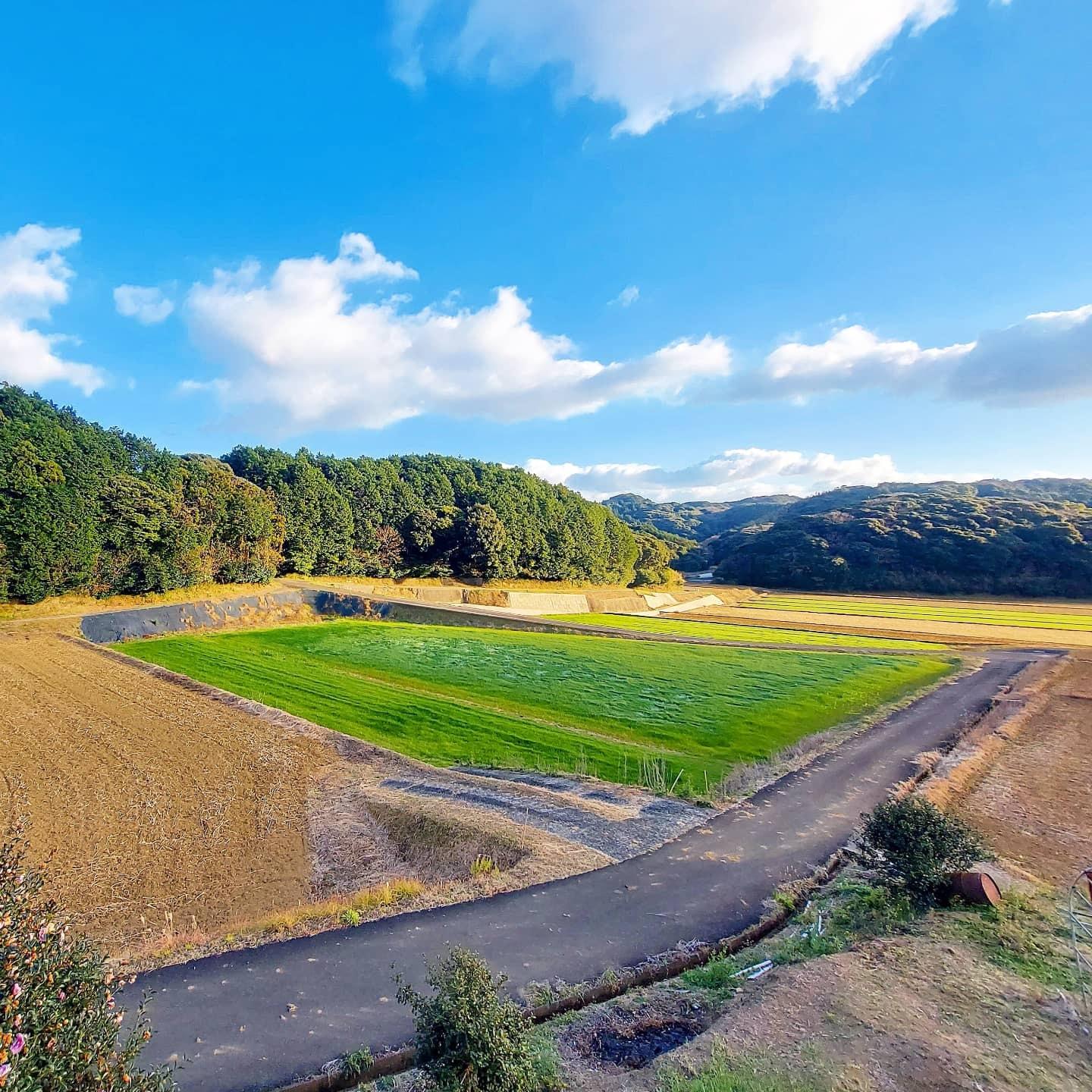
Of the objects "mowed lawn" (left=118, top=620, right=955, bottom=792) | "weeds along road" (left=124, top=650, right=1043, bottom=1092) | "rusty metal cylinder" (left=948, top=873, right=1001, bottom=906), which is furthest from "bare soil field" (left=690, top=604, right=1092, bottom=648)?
"rusty metal cylinder" (left=948, top=873, right=1001, bottom=906)

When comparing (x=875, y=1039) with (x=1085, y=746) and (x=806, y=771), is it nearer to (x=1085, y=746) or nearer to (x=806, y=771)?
(x=806, y=771)

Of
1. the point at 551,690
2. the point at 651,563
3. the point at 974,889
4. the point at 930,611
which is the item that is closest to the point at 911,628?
the point at 930,611

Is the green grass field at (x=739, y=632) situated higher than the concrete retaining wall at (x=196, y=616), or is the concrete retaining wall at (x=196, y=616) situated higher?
the concrete retaining wall at (x=196, y=616)

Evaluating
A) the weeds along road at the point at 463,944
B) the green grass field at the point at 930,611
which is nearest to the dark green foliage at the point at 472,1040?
the weeds along road at the point at 463,944

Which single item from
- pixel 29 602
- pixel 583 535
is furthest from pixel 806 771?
pixel 583 535

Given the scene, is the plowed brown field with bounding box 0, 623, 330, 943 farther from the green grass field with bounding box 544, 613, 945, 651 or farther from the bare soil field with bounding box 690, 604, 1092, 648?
the bare soil field with bounding box 690, 604, 1092, 648

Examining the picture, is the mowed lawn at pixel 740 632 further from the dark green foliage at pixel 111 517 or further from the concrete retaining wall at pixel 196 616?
the dark green foliage at pixel 111 517
